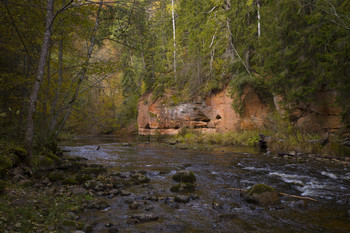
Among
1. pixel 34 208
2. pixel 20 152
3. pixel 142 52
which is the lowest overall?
pixel 34 208

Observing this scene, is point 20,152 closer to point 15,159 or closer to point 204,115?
point 15,159

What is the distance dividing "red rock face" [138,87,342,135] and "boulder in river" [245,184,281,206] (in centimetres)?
1090

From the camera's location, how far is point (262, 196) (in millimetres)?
4965

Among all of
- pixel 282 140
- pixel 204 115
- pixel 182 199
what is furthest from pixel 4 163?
pixel 204 115

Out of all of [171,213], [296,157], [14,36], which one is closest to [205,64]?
[296,157]

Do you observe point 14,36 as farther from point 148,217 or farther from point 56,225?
point 148,217

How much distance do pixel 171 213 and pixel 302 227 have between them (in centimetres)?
243

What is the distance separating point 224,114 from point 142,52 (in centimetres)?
1015

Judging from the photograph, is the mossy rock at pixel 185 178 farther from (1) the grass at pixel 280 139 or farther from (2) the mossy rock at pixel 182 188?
(1) the grass at pixel 280 139

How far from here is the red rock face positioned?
13.9 m

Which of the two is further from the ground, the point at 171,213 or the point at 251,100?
the point at 251,100

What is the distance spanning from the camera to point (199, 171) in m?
8.29

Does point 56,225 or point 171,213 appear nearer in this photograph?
point 56,225

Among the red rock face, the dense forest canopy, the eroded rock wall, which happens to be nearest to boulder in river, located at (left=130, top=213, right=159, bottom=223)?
the dense forest canopy
